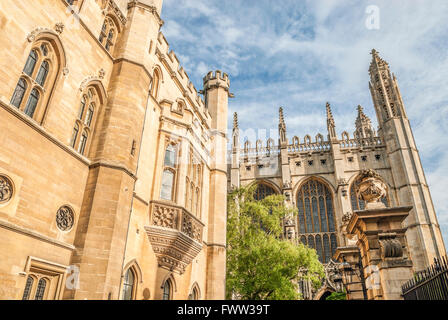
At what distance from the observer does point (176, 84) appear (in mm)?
15742

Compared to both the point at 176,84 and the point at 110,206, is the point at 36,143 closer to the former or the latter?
the point at 110,206

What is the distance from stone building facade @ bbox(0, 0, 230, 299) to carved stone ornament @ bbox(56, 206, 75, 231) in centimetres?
3

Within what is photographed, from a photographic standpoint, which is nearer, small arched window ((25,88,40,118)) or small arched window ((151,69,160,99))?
small arched window ((25,88,40,118))

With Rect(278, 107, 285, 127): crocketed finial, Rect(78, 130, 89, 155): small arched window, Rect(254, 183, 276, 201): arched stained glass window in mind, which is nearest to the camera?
Rect(78, 130, 89, 155): small arched window

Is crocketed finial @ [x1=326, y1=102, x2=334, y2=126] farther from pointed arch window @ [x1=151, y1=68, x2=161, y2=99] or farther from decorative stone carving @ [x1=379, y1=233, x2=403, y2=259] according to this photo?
decorative stone carving @ [x1=379, y1=233, x2=403, y2=259]

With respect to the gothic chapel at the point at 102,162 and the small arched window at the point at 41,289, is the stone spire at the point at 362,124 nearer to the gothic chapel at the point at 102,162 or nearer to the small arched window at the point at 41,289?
the gothic chapel at the point at 102,162

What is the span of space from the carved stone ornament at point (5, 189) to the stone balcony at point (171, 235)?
4.90m

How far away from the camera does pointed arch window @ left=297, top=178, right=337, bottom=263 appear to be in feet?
116

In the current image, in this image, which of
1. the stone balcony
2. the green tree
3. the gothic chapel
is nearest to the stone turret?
the gothic chapel

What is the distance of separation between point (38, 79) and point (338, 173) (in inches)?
1344

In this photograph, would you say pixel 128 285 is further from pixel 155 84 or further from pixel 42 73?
pixel 155 84

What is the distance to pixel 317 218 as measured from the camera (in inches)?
1460

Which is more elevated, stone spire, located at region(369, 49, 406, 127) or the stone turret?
stone spire, located at region(369, 49, 406, 127)
